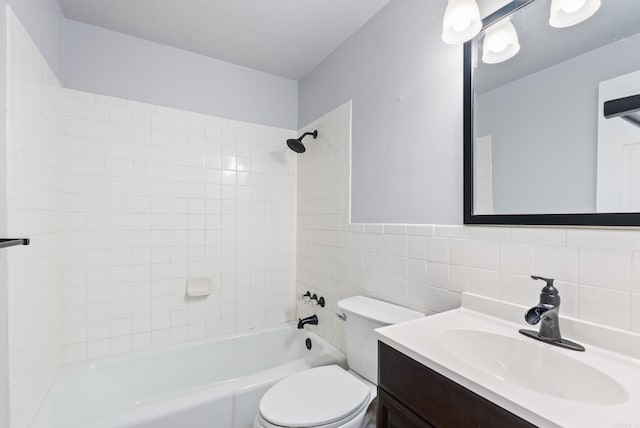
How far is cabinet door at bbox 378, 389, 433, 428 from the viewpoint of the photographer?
0.80 m

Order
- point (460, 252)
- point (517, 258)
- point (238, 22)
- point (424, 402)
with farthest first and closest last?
point (238, 22) → point (460, 252) → point (517, 258) → point (424, 402)

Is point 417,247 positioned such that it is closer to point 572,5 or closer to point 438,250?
point 438,250

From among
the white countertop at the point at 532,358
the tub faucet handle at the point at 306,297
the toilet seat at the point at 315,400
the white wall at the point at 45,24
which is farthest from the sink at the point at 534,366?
the white wall at the point at 45,24

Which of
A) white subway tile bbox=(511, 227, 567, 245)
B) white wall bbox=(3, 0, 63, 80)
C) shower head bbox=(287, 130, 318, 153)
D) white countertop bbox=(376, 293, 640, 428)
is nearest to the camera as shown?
white countertop bbox=(376, 293, 640, 428)

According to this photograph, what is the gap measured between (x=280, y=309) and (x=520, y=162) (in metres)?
1.94

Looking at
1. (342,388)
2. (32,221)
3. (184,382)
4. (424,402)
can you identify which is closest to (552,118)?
(424,402)

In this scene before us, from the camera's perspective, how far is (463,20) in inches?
41.8

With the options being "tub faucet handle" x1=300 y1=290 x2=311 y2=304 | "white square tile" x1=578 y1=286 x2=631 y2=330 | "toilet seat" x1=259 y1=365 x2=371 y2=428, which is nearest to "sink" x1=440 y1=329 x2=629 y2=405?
"white square tile" x1=578 y1=286 x2=631 y2=330

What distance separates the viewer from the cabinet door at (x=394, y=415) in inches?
31.5

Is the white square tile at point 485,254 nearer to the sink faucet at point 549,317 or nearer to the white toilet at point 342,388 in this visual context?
the sink faucet at point 549,317

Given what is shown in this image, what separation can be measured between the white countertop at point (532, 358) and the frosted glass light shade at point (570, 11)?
922 mm

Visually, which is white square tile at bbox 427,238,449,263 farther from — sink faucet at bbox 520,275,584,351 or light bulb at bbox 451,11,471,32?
light bulb at bbox 451,11,471,32

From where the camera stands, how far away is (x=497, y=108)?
1.09 m

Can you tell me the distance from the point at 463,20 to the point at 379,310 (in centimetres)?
125
